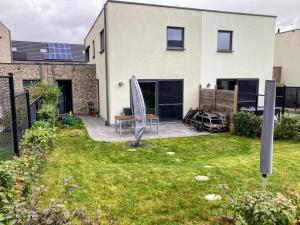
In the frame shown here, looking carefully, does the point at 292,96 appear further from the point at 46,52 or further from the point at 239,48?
the point at 46,52

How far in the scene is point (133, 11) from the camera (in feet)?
39.1

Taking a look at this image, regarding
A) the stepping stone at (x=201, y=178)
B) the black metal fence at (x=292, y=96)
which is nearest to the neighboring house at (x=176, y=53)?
the black metal fence at (x=292, y=96)

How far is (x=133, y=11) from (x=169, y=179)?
8.88 meters

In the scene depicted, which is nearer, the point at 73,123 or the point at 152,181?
the point at 152,181

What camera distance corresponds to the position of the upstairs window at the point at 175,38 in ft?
41.8

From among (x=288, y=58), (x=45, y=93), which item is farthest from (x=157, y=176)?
(x=288, y=58)

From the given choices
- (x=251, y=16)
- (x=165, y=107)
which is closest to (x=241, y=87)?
(x=251, y=16)

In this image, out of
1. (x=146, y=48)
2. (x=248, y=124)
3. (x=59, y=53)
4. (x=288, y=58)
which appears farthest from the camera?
(x=59, y=53)

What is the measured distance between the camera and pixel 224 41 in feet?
45.4

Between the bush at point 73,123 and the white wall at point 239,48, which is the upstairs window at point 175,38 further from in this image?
the bush at point 73,123

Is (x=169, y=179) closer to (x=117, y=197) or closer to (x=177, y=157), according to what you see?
(x=117, y=197)

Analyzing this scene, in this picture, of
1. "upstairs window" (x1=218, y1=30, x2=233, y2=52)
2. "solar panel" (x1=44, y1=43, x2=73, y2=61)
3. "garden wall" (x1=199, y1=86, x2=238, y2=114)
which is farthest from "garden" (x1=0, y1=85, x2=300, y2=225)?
"solar panel" (x1=44, y1=43, x2=73, y2=61)

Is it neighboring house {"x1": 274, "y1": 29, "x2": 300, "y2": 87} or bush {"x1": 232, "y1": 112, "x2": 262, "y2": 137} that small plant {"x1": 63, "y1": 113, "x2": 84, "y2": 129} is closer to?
bush {"x1": 232, "y1": 112, "x2": 262, "y2": 137}

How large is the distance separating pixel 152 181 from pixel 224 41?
10644 mm
